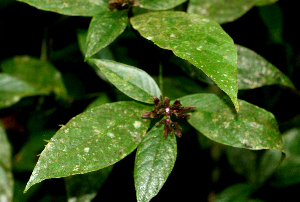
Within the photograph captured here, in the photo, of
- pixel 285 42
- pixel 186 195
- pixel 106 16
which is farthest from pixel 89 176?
pixel 285 42

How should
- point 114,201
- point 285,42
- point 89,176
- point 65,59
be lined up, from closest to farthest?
point 89,176 < point 114,201 < point 65,59 < point 285,42

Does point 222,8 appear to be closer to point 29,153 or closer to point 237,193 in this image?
point 237,193

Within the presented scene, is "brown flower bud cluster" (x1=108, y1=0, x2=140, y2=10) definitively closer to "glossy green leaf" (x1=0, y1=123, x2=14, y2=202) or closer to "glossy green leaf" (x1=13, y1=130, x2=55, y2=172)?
"glossy green leaf" (x1=0, y1=123, x2=14, y2=202)

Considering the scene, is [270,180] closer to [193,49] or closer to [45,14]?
[193,49]

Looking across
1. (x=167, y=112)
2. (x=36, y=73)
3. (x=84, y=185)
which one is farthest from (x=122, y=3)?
(x=36, y=73)

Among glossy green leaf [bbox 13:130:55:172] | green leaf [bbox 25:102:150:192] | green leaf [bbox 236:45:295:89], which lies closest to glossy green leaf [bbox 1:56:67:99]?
glossy green leaf [bbox 13:130:55:172]

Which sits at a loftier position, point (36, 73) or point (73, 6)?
point (73, 6)

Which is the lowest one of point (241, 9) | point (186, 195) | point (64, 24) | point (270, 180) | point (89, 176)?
point (186, 195)
